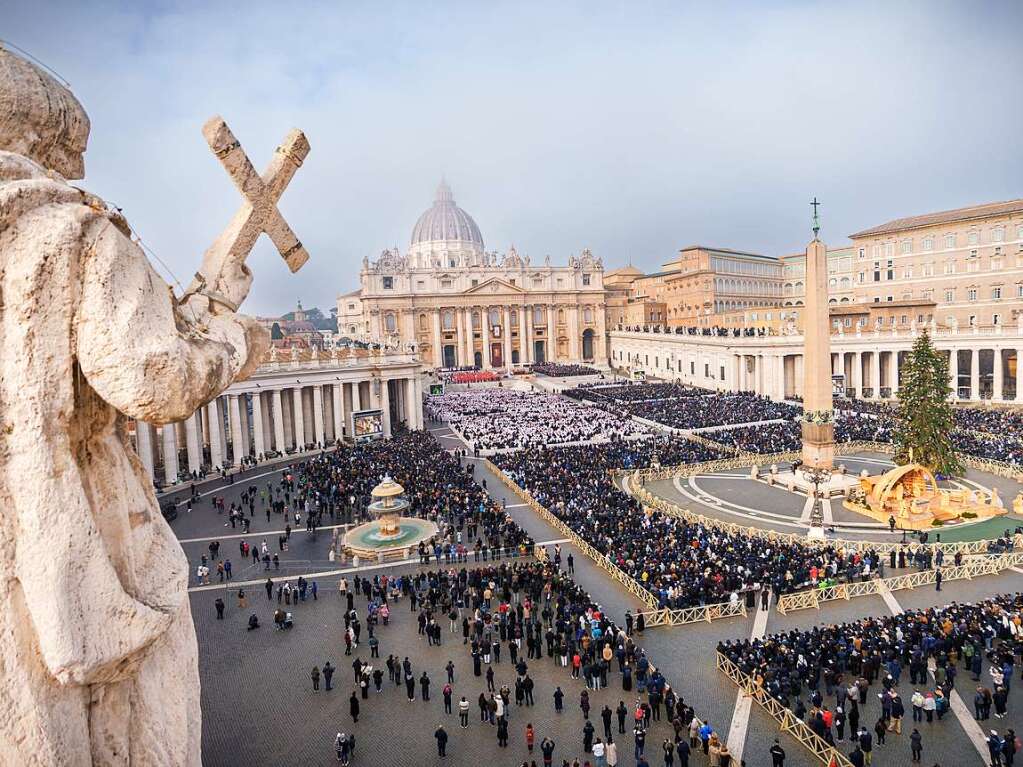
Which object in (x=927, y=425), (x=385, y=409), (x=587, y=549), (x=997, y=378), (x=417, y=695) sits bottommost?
(x=417, y=695)

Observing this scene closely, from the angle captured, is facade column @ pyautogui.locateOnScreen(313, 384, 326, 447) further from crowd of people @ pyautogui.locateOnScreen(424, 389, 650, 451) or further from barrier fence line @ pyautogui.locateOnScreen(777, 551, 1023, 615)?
barrier fence line @ pyautogui.locateOnScreen(777, 551, 1023, 615)

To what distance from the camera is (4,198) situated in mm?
3484

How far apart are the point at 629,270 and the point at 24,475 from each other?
13344cm

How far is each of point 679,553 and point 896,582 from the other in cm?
598

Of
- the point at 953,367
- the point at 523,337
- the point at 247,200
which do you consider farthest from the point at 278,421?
the point at 523,337

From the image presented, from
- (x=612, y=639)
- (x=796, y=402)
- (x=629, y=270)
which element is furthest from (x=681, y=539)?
(x=629, y=270)

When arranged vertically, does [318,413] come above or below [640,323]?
below

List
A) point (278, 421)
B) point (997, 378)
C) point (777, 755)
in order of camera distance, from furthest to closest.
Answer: point (997, 378)
point (278, 421)
point (777, 755)

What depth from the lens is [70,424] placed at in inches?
152

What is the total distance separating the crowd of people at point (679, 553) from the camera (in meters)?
19.1

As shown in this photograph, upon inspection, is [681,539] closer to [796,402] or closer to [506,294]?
[796,402]

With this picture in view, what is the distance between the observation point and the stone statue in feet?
11.7

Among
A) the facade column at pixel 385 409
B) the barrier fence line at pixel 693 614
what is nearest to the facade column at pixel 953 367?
the facade column at pixel 385 409

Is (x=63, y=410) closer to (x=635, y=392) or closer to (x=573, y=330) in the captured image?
(x=635, y=392)
